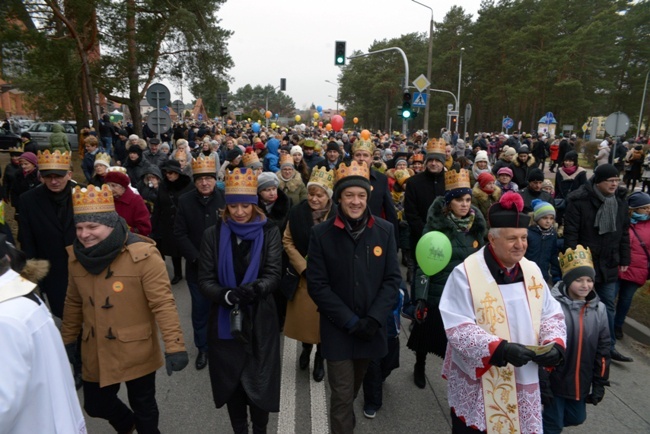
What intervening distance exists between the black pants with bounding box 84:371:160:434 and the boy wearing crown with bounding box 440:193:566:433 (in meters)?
2.12

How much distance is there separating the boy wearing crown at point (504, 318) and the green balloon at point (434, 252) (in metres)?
1.08

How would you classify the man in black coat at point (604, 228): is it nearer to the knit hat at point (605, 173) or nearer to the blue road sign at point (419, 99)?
the knit hat at point (605, 173)

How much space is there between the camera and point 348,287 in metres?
3.24

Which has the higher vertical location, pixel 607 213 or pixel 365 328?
pixel 607 213

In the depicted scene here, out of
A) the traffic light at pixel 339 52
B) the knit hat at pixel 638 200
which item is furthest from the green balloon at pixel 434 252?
the traffic light at pixel 339 52

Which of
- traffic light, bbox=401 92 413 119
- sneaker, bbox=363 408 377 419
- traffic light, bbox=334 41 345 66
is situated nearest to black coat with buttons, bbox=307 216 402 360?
sneaker, bbox=363 408 377 419

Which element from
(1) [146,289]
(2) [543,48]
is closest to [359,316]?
(1) [146,289]

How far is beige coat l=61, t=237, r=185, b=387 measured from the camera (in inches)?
114

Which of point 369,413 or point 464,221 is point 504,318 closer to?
point 464,221

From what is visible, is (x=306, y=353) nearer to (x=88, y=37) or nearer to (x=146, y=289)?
(x=146, y=289)

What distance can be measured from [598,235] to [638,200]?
669 mm

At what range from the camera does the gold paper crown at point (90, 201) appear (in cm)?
282

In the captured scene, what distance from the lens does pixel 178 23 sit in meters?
19.6

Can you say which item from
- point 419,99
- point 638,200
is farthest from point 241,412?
point 419,99
